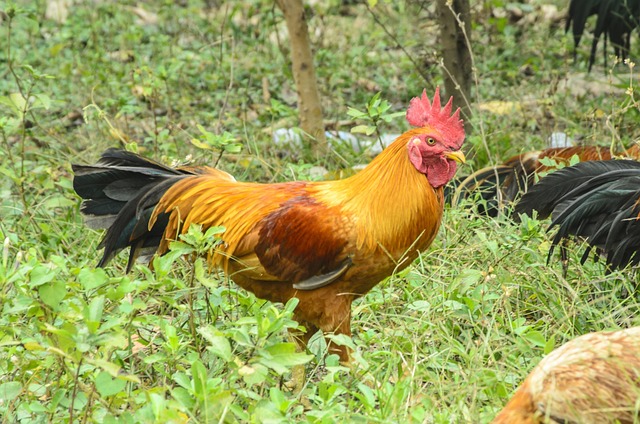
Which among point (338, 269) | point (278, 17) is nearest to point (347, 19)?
point (278, 17)

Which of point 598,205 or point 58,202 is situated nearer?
point 598,205

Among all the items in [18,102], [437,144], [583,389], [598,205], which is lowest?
[598,205]

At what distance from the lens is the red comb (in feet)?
11.5

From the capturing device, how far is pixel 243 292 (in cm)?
406

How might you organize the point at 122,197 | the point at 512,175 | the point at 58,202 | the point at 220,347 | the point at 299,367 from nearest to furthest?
1. the point at 220,347
2. the point at 299,367
3. the point at 122,197
4. the point at 58,202
5. the point at 512,175

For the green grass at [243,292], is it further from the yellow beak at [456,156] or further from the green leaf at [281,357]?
the yellow beak at [456,156]

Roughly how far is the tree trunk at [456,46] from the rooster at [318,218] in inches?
96.2

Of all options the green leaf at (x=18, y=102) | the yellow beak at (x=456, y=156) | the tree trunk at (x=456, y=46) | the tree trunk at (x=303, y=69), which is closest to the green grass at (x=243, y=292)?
the green leaf at (x=18, y=102)

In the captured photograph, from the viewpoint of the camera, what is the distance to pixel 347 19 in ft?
30.8

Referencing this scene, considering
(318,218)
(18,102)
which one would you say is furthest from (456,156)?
(18,102)

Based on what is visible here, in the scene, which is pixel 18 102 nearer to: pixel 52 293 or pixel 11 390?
pixel 11 390

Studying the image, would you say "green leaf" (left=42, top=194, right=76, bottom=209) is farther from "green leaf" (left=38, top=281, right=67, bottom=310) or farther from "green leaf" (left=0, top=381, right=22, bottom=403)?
"green leaf" (left=38, top=281, right=67, bottom=310)

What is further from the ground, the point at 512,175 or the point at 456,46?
the point at 456,46

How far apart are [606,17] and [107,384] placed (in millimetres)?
5653
